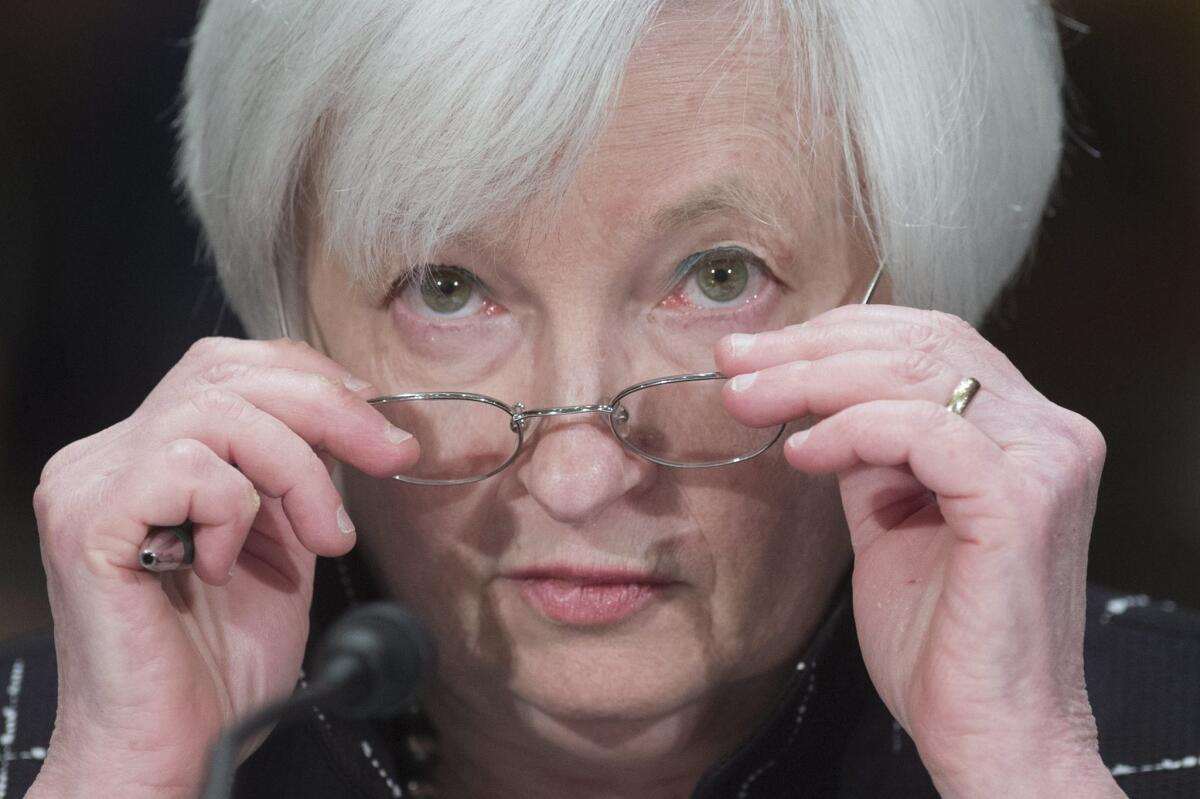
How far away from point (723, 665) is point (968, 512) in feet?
1.46

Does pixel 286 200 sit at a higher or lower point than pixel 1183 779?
higher

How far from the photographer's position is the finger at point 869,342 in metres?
1.46

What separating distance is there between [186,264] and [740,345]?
5.37 ft

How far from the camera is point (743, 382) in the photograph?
1.45 metres

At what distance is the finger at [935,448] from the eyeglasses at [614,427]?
23 centimetres

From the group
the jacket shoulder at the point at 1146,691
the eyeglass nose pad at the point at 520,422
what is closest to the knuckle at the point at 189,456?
the eyeglass nose pad at the point at 520,422

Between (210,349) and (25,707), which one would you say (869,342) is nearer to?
(210,349)

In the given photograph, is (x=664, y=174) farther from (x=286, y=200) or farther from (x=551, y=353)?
(x=286, y=200)

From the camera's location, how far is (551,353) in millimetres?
1624

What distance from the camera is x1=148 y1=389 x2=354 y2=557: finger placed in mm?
1472

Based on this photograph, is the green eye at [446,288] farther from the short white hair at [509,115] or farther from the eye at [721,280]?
the eye at [721,280]

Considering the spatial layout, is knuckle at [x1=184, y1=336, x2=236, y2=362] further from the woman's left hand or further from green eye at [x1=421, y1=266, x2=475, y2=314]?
the woman's left hand

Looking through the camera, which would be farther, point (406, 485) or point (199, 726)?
point (406, 485)

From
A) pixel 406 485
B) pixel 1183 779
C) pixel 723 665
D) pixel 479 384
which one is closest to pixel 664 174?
pixel 479 384
